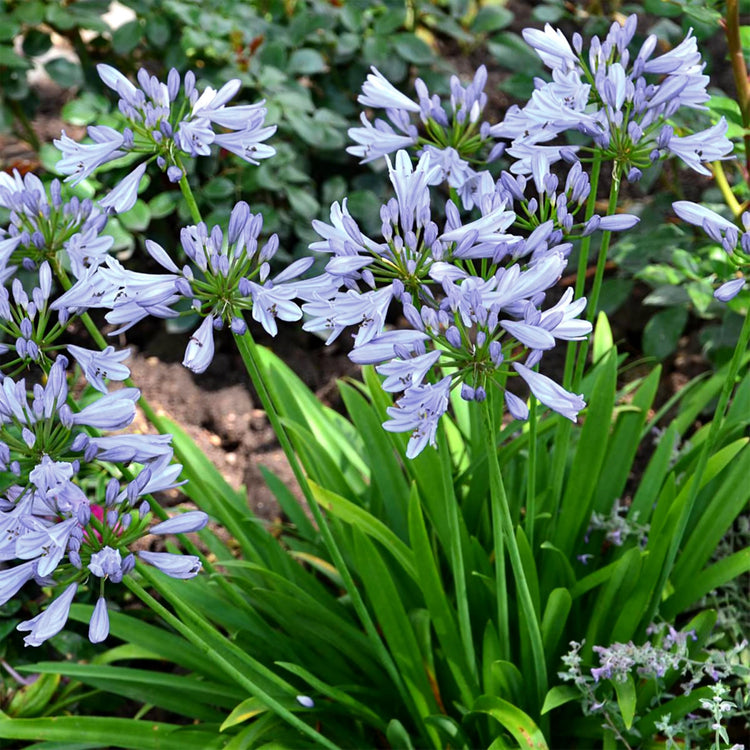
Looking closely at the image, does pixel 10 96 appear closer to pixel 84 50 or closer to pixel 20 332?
pixel 84 50

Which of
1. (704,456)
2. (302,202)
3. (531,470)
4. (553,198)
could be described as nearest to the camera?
(553,198)

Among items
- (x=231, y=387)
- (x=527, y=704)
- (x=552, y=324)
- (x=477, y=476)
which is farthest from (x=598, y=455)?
(x=231, y=387)

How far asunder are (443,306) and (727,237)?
1.66 ft

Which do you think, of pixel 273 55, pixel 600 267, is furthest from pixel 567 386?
pixel 273 55

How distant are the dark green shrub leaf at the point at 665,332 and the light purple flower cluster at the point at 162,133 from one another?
68.4 inches

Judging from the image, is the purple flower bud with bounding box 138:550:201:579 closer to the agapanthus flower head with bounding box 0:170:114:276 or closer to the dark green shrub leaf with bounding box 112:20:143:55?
the agapanthus flower head with bounding box 0:170:114:276

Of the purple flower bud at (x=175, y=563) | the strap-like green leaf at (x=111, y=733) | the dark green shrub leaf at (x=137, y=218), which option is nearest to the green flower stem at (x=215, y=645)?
the purple flower bud at (x=175, y=563)

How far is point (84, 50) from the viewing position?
388cm

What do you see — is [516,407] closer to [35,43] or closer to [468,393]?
[468,393]

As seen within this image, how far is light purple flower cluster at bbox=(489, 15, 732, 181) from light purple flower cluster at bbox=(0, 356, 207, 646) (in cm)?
82

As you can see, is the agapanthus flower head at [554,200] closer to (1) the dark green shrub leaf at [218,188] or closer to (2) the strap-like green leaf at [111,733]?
(2) the strap-like green leaf at [111,733]

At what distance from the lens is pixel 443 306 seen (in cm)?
143

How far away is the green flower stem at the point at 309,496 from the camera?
1680mm

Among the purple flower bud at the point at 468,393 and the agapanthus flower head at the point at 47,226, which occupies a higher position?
the purple flower bud at the point at 468,393
